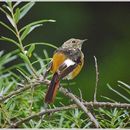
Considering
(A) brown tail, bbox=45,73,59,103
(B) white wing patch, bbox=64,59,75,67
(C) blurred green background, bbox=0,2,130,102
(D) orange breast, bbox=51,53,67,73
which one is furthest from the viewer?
(C) blurred green background, bbox=0,2,130,102

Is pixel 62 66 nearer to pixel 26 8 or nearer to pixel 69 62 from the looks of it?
pixel 69 62

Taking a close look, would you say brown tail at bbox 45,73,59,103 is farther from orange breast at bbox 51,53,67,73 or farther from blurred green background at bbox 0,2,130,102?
blurred green background at bbox 0,2,130,102

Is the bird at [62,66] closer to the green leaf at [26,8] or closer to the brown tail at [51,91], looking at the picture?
the brown tail at [51,91]

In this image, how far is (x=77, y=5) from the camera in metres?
5.82

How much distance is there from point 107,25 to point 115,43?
689mm

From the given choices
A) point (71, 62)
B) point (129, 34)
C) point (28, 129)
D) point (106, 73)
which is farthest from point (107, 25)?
point (28, 129)

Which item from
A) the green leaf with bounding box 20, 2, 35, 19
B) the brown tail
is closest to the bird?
the brown tail

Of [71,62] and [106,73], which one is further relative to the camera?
[106,73]

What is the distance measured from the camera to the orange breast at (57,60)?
1.46 meters

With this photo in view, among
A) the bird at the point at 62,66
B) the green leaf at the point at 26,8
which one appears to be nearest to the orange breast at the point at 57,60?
the bird at the point at 62,66

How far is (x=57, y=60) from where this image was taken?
1.57 meters

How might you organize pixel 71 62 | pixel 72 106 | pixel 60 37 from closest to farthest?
pixel 72 106, pixel 71 62, pixel 60 37

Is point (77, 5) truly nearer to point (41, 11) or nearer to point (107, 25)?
point (41, 11)

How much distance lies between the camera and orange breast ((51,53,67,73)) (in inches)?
57.5
